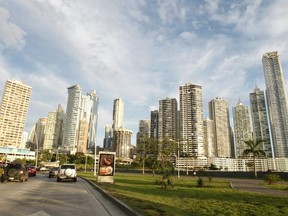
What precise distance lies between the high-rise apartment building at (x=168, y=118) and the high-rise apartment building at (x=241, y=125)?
2376 inches

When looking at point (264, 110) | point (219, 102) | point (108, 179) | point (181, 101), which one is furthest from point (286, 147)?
point (108, 179)

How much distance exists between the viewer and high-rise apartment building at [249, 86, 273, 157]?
14450 cm

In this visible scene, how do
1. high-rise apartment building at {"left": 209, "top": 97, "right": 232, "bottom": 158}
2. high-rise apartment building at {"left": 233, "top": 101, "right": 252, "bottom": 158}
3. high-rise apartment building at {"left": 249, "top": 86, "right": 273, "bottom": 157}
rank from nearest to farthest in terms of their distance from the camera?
1. high-rise apartment building at {"left": 249, "top": 86, "right": 273, "bottom": 157}
2. high-rise apartment building at {"left": 233, "top": 101, "right": 252, "bottom": 158}
3. high-rise apartment building at {"left": 209, "top": 97, "right": 232, "bottom": 158}

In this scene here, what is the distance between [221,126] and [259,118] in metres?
36.4

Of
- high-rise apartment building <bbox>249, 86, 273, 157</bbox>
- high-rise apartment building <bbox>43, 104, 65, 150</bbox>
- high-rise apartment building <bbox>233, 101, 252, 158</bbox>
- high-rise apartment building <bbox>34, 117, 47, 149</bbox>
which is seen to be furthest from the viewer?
high-rise apartment building <bbox>34, 117, 47, 149</bbox>

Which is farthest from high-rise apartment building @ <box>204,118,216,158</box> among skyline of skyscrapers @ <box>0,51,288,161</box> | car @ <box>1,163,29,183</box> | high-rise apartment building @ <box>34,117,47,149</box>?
car @ <box>1,163,29,183</box>

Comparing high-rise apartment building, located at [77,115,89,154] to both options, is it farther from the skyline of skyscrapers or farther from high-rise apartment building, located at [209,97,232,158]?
high-rise apartment building, located at [209,97,232,158]

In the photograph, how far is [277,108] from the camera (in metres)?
146

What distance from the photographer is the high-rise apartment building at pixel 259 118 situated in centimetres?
14450

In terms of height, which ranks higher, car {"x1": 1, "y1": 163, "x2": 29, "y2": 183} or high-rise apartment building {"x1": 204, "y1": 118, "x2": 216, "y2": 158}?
high-rise apartment building {"x1": 204, "y1": 118, "x2": 216, "y2": 158}

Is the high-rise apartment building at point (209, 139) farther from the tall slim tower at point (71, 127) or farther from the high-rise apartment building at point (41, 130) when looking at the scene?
the high-rise apartment building at point (41, 130)

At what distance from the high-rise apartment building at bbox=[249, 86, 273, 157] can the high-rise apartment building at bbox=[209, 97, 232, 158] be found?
30602 millimetres

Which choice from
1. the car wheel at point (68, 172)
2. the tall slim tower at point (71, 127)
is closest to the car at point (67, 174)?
the car wheel at point (68, 172)

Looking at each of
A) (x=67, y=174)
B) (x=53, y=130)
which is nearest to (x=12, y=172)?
(x=67, y=174)
